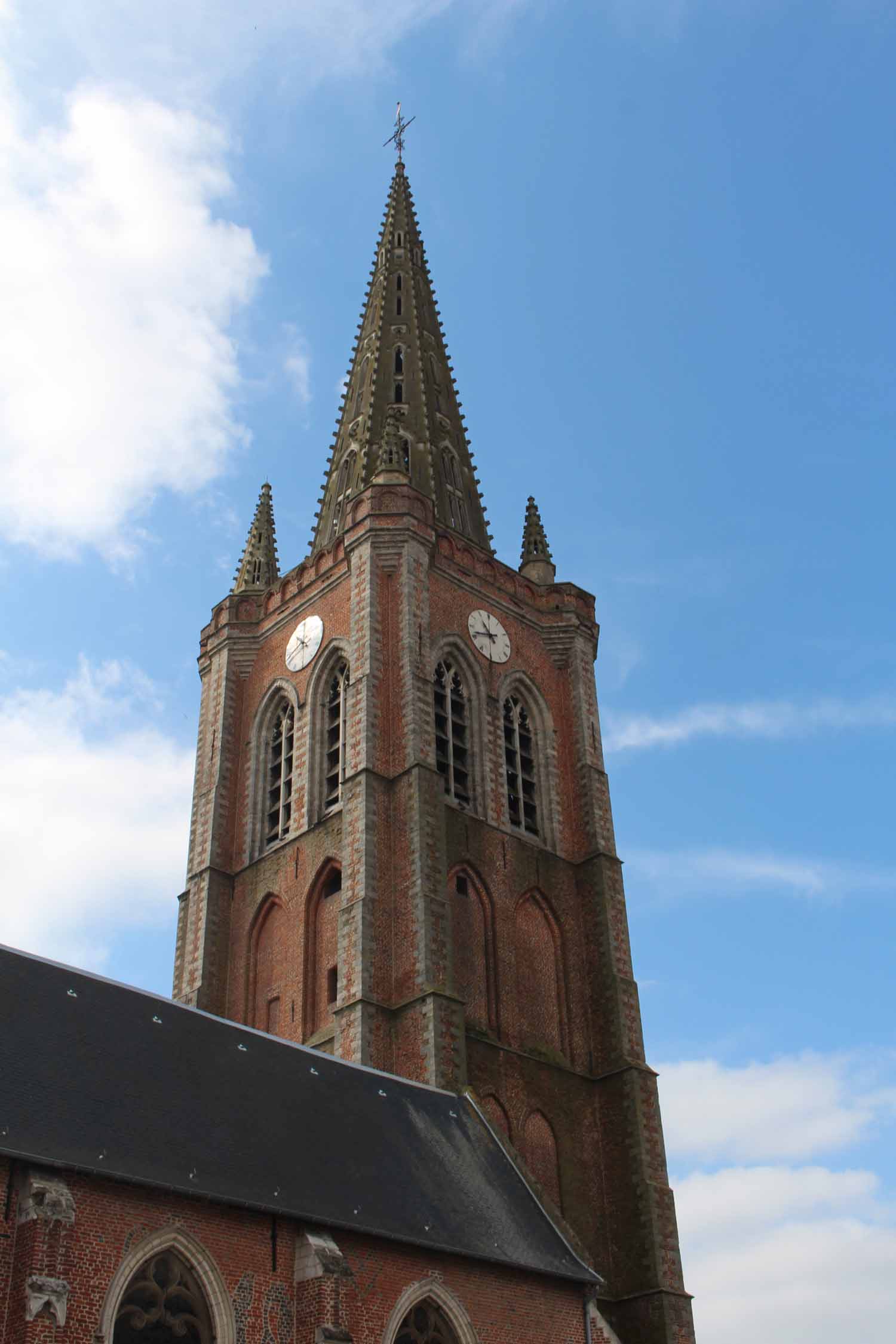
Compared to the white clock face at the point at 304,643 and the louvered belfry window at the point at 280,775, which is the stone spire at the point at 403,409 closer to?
the white clock face at the point at 304,643

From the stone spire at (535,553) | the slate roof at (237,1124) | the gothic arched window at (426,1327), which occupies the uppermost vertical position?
the stone spire at (535,553)

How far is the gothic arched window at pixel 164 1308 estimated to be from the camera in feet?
47.3

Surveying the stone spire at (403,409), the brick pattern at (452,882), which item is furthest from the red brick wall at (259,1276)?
the stone spire at (403,409)

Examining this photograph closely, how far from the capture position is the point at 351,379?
3944 cm

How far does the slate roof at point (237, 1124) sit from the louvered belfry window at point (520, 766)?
29.9 ft

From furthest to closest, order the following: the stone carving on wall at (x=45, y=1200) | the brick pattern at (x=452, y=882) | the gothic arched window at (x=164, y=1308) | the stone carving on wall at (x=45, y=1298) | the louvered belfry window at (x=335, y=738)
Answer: the louvered belfry window at (x=335, y=738), the brick pattern at (x=452, y=882), the gothic arched window at (x=164, y=1308), the stone carving on wall at (x=45, y=1200), the stone carving on wall at (x=45, y=1298)

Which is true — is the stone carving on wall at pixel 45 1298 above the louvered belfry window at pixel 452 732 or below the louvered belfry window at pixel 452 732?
below

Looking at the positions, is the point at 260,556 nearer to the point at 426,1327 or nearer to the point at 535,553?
the point at 535,553

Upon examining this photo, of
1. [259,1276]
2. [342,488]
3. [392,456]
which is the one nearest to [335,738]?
[392,456]

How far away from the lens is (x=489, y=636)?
32031mm

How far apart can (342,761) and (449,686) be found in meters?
3.16

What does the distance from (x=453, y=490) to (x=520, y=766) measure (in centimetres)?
896

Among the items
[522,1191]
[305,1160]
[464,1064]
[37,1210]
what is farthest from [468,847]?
[37,1210]

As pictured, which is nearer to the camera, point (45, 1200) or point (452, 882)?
point (45, 1200)
